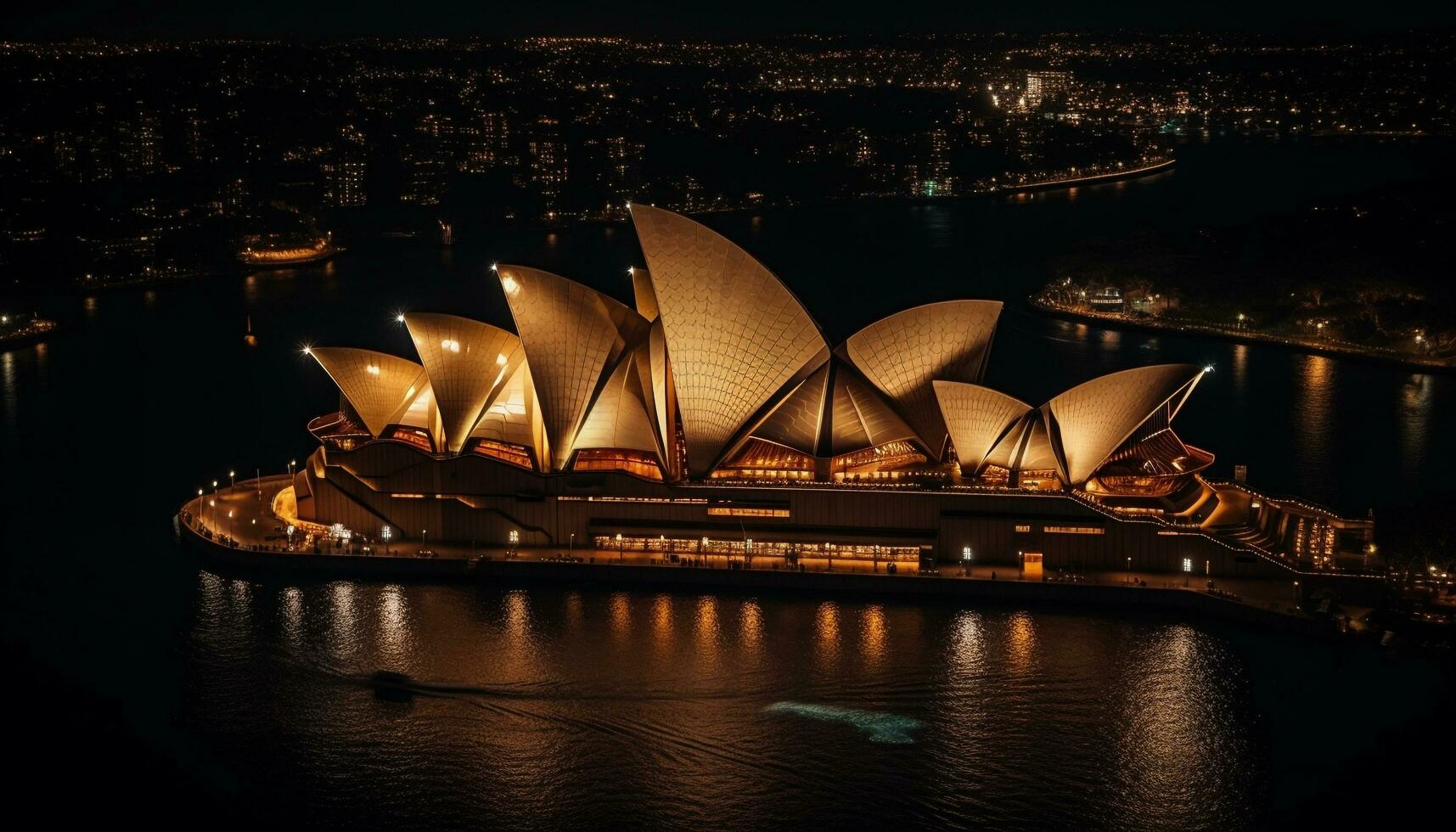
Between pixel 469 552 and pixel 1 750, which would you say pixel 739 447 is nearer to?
pixel 469 552

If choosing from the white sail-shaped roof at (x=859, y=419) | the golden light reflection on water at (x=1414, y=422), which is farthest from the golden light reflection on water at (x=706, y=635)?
the golden light reflection on water at (x=1414, y=422)

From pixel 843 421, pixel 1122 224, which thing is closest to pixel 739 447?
pixel 843 421

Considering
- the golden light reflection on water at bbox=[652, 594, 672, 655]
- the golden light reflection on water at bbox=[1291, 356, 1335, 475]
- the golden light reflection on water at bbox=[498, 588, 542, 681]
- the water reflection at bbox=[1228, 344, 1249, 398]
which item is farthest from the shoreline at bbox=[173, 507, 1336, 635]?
the water reflection at bbox=[1228, 344, 1249, 398]

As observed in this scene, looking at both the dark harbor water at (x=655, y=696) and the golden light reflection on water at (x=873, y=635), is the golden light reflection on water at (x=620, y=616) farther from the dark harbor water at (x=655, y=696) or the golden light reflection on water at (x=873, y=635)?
the golden light reflection on water at (x=873, y=635)

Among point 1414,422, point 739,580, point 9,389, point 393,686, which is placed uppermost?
point 9,389

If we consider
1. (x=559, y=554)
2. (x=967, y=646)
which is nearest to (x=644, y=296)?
(x=559, y=554)

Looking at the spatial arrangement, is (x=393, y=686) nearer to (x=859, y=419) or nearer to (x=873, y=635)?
(x=873, y=635)

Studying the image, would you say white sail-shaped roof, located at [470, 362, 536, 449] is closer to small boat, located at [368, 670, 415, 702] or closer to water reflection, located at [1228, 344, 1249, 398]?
small boat, located at [368, 670, 415, 702]
